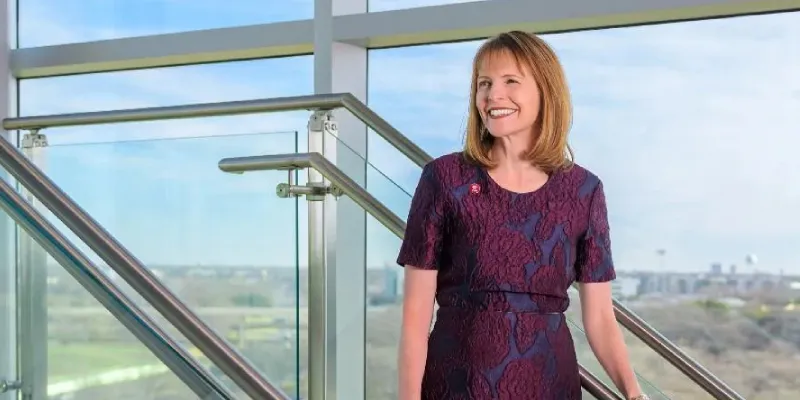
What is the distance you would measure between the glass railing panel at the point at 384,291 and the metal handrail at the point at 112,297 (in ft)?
2.18

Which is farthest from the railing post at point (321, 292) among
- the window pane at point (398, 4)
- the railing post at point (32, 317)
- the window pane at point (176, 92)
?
the window pane at point (176, 92)

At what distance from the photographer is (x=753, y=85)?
3.73 metres

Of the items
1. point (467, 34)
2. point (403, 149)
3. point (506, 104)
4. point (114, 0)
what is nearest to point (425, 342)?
point (506, 104)

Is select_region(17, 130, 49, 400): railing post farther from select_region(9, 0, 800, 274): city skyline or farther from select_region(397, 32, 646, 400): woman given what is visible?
select_region(397, 32, 646, 400): woman

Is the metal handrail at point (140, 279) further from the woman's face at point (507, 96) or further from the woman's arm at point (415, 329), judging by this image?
the woman's face at point (507, 96)

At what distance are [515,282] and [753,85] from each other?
7.88 ft

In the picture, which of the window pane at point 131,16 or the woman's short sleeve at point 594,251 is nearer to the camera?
the woman's short sleeve at point 594,251

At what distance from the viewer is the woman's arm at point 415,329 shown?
1.69m

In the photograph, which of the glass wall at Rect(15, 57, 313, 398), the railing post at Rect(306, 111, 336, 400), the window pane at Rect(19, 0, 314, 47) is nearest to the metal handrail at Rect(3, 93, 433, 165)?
the glass wall at Rect(15, 57, 313, 398)

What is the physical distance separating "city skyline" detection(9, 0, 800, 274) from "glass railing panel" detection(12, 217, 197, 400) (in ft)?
1.46

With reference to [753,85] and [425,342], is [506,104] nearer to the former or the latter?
[425,342]

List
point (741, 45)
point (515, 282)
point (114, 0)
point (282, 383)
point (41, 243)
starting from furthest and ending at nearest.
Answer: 1. point (114, 0)
2. point (741, 45)
3. point (282, 383)
4. point (41, 243)
5. point (515, 282)

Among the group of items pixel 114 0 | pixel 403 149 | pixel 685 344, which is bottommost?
pixel 685 344

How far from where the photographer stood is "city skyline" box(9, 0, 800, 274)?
283 cm
